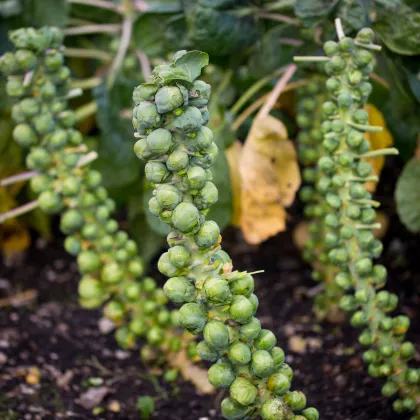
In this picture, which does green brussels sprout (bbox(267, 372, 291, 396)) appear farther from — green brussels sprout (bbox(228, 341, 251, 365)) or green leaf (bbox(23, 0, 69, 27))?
green leaf (bbox(23, 0, 69, 27))

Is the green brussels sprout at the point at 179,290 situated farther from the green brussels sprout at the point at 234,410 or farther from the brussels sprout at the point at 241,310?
the green brussels sprout at the point at 234,410

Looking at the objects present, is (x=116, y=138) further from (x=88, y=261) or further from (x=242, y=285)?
(x=242, y=285)

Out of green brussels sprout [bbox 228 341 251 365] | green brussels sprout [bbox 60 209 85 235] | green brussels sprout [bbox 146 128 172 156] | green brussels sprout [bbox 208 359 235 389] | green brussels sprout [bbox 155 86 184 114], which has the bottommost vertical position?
green brussels sprout [bbox 208 359 235 389]

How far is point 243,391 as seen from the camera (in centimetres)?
96

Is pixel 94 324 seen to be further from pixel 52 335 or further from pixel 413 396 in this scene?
pixel 413 396

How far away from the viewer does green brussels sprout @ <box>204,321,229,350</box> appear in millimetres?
936

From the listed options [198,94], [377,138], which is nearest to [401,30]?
[377,138]

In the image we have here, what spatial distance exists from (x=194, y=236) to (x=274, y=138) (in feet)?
Answer: 2.04

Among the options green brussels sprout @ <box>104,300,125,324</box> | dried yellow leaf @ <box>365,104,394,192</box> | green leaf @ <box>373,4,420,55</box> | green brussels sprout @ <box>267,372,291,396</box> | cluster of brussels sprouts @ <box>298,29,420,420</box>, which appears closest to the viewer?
green brussels sprout @ <box>267,372,291,396</box>

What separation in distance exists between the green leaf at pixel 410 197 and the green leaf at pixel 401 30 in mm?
294

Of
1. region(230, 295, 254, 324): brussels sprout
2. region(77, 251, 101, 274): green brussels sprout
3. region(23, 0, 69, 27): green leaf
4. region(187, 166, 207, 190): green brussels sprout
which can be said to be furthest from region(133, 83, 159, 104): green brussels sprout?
region(23, 0, 69, 27): green leaf

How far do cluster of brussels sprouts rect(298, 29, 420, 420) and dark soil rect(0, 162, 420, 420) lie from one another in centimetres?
16

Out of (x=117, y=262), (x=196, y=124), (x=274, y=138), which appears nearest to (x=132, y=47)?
(x=274, y=138)

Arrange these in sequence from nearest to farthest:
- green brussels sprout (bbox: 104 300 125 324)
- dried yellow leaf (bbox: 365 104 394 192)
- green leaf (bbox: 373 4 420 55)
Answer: green leaf (bbox: 373 4 420 55) → green brussels sprout (bbox: 104 300 125 324) → dried yellow leaf (bbox: 365 104 394 192)
